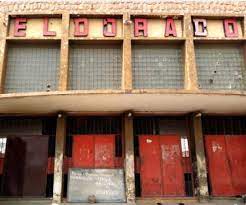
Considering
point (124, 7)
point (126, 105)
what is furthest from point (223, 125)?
point (124, 7)

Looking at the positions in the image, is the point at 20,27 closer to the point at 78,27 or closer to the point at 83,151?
the point at 78,27

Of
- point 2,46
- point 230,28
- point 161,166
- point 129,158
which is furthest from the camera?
point 230,28

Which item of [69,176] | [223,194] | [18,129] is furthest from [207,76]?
[18,129]

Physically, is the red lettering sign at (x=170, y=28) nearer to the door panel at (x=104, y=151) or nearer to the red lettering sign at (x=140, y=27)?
the red lettering sign at (x=140, y=27)

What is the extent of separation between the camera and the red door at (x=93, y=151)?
491 inches

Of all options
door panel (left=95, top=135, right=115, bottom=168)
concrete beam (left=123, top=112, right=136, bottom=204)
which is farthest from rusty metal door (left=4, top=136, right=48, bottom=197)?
concrete beam (left=123, top=112, right=136, bottom=204)

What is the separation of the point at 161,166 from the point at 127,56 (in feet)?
14.7

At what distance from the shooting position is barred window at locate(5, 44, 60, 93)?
1242cm

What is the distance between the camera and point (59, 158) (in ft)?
39.3

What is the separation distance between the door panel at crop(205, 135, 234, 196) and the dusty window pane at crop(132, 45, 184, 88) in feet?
8.91

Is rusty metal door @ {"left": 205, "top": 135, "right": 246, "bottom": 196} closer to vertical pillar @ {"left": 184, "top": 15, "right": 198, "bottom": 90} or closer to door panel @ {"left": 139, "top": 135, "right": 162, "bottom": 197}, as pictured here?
door panel @ {"left": 139, "top": 135, "right": 162, "bottom": 197}

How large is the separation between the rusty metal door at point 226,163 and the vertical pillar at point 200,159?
1.68ft

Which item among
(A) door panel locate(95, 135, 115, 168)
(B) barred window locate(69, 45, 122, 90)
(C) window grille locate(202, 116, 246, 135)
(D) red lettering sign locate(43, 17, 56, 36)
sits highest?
(D) red lettering sign locate(43, 17, 56, 36)

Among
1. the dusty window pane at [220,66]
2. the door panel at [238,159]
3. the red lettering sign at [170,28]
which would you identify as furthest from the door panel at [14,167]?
the door panel at [238,159]
